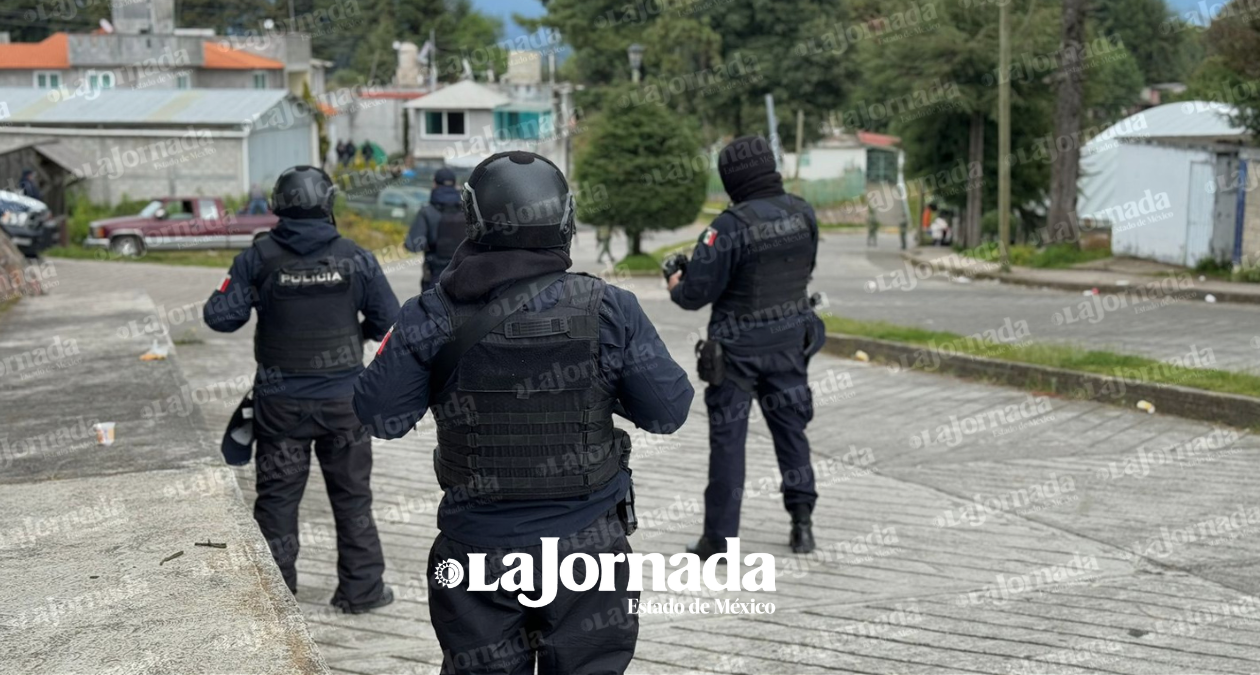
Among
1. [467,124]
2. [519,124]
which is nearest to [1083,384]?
[467,124]

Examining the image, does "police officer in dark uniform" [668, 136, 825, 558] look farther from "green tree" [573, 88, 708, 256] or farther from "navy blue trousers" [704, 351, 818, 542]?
"green tree" [573, 88, 708, 256]

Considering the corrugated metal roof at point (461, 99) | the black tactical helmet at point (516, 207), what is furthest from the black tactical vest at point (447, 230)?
the corrugated metal roof at point (461, 99)

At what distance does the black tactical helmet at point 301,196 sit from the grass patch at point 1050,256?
23226mm

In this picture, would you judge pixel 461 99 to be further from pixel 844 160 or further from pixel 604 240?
pixel 604 240

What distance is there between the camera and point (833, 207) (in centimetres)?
6169

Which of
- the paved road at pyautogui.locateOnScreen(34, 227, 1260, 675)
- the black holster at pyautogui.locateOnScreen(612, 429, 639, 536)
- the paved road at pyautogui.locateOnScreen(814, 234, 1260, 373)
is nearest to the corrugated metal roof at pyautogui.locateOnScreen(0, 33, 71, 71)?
the paved road at pyautogui.locateOnScreen(814, 234, 1260, 373)

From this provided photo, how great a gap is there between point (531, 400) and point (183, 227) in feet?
94.7

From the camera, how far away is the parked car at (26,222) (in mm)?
23938

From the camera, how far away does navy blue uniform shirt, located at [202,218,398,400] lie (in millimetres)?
6105

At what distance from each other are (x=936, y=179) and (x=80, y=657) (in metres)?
36.5

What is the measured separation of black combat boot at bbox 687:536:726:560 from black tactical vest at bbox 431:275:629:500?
319cm

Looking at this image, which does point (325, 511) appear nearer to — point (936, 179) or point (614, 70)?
point (936, 179)

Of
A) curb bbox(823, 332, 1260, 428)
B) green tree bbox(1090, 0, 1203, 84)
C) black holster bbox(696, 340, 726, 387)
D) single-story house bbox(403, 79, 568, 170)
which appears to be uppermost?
green tree bbox(1090, 0, 1203, 84)

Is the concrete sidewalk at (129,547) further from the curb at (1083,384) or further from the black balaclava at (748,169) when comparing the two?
the curb at (1083,384)
